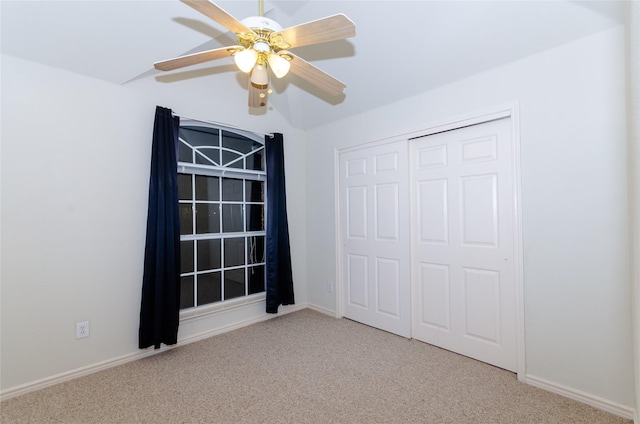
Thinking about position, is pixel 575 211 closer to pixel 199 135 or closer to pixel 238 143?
pixel 238 143

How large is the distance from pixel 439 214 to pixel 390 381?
149 cm

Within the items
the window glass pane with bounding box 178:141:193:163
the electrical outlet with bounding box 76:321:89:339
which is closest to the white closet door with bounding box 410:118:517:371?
the window glass pane with bounding box 178:141:193:163

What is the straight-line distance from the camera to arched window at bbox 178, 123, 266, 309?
318 centimetres

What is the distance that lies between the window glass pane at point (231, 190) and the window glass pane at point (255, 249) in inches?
20.2

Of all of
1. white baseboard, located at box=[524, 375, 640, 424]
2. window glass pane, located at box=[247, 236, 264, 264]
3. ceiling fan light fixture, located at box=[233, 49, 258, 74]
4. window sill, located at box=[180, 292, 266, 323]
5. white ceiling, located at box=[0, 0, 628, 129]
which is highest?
white ceiling, located at box=[0, 0, 628, 129]

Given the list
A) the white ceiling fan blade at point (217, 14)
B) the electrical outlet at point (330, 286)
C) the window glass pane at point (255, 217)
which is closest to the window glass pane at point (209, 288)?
the window glass pane at point (255, 217)

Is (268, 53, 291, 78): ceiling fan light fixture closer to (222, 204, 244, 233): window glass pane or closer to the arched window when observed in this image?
the arched window

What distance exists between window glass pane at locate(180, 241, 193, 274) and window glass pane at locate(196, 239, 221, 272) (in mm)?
94

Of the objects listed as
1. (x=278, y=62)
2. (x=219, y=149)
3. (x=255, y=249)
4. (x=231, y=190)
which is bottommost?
(x=255, y=249)

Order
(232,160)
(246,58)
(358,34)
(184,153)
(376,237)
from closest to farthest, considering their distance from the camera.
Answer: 1. (246,58)
2. (358,34)
3. (184,153)
4. (376,237)
5. (232,160)

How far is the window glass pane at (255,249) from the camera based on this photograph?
370 cm

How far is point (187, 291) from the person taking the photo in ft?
10.6

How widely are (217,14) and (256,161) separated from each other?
2.36 m

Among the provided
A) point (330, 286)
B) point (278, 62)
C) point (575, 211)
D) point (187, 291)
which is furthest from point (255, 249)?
point (575, 211)
